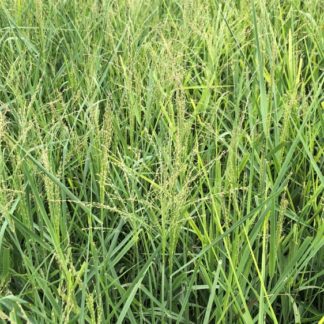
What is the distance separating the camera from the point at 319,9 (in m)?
2.03

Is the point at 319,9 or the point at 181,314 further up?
the point at 319,9

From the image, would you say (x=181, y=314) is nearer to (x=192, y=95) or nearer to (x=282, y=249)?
(x=282, y=249)

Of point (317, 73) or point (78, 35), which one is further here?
point (78, 35)

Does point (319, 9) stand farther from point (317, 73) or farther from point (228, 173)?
point (228, 173)

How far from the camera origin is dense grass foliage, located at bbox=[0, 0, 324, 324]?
3.02 feet

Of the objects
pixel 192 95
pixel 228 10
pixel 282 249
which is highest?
pixel 228 10

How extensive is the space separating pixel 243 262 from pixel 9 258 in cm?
41

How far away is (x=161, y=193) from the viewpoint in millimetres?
896

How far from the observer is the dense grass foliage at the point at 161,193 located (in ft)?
3.02

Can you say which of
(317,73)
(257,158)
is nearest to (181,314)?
(257,158)

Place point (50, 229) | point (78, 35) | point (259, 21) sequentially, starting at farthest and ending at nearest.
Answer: point (78, 35)
point (259, 21)
point (50, 229)

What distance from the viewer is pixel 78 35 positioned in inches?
69.4

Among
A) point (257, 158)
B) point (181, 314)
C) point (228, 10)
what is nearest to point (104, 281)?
point (181, 314)

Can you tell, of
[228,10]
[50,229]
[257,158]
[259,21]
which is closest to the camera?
[50,229]
